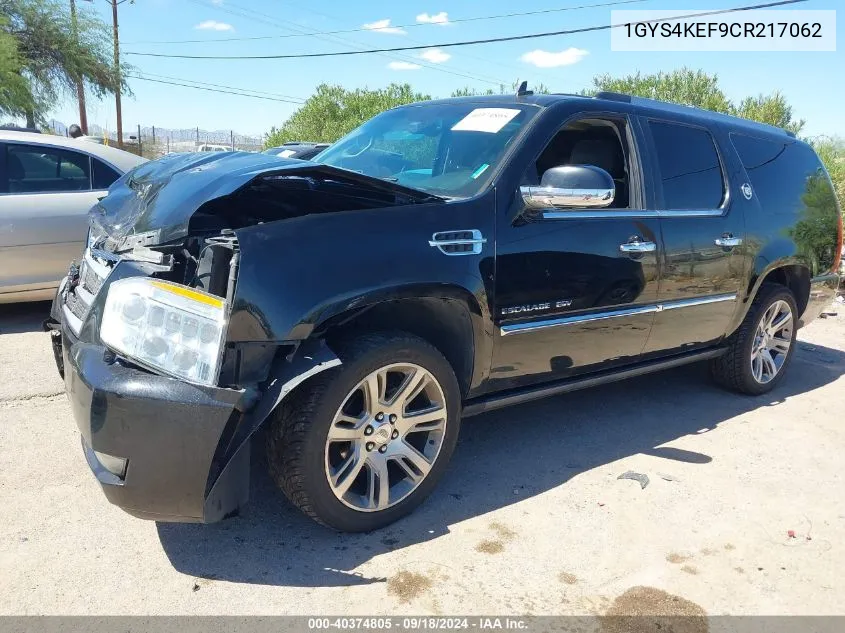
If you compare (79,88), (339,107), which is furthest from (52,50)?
(339,107)

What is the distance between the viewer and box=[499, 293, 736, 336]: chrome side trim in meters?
3.21

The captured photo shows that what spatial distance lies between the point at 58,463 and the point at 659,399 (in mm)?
3828

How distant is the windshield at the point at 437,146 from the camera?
130 inches

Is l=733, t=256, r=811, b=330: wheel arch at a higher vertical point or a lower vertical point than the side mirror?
lower

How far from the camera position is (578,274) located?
3.39m

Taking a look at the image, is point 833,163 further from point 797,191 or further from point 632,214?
point 632,214

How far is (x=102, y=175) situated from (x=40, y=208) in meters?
0.60

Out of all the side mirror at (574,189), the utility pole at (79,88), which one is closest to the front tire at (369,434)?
the side mirror at (574,189)

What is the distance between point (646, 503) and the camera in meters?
3.31

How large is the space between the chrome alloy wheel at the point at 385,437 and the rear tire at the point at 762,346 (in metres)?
2.78

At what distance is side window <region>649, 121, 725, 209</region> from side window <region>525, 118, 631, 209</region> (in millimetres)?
232

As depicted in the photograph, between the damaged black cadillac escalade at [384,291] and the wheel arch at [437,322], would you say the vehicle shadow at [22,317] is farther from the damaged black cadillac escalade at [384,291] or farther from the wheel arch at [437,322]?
the wheel arch at [437,322]

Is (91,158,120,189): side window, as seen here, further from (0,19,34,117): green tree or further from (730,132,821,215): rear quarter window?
(0,19,34,117): green tree

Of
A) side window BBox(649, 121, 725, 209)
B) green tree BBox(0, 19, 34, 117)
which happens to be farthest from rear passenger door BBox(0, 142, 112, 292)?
green tree BBox(0, 19, 34, 117)
